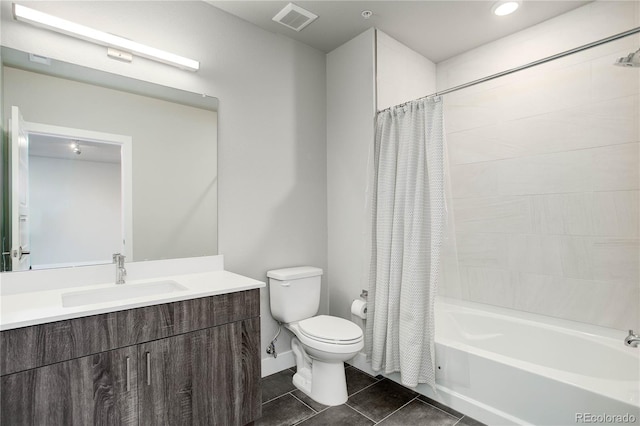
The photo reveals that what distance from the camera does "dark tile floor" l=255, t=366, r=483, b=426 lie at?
1884 millimetres

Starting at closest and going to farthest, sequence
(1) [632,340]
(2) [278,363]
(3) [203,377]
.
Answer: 1. (3) [203,377]
2. (1) [632,340]
3. (2) [278,363]

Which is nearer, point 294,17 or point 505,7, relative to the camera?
point 505,7

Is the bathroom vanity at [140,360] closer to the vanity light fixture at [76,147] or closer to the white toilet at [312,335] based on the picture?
the white toilet at [312,335]

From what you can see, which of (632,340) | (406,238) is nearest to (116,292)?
(406,238)

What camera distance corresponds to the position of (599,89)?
6.84ft

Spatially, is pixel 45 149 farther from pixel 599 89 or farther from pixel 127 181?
pixel 599 89

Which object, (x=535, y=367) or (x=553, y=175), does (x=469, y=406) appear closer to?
(x=535, y=367)

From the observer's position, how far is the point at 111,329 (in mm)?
1349

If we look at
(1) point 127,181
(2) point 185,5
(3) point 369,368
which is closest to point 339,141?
(2) point 185,5

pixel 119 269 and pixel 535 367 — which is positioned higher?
pixel 119 269

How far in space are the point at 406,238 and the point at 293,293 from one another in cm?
87

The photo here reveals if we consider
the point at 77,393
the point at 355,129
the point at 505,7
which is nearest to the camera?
the point at 77,393

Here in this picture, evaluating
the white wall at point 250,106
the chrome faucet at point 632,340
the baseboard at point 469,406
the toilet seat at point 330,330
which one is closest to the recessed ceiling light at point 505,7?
the white wall at point 250,106

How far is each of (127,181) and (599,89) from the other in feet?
9.65
